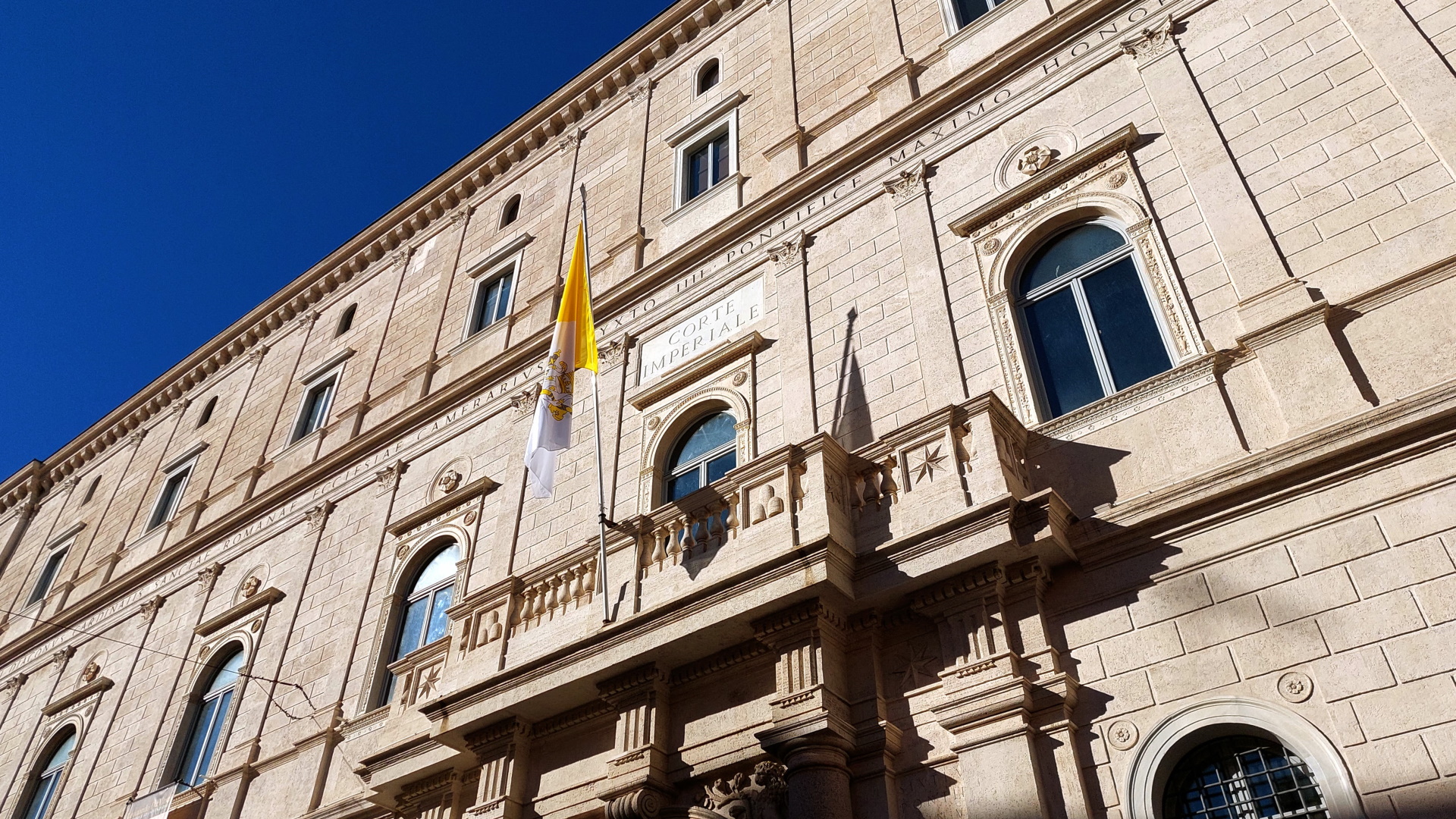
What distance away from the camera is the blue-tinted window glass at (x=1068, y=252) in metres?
9.98

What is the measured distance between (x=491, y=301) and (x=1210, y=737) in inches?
550

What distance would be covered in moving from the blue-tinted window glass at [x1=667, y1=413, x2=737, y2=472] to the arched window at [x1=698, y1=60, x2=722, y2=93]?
24.2 feet

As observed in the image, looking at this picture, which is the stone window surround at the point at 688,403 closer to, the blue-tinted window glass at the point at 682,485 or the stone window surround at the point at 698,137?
the blue-tinted window glass at the point at 682,485

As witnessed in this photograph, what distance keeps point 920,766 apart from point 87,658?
679 inches

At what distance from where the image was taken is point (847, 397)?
416 inches

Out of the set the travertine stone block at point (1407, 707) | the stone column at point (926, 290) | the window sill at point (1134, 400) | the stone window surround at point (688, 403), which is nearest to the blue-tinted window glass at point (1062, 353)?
the window sill at point (1134, 400)

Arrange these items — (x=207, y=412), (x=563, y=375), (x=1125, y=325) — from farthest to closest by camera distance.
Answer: (x=207, y=412), (x=563, y=375), (x=1125, y=325)

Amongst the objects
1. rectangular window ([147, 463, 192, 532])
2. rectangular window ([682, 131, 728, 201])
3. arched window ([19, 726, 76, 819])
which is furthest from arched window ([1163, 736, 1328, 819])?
rectangular window ([147, 463, 192, 532])

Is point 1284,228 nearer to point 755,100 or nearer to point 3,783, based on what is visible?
point 755,100

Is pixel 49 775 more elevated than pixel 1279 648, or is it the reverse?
pixel 49 775

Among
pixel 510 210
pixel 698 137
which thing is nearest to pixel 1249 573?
pixel 698 137

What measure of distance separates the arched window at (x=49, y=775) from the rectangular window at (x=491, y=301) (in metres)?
9.48

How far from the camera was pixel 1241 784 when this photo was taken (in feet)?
21.4

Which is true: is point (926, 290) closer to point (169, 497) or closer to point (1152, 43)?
point (1152, 43)
